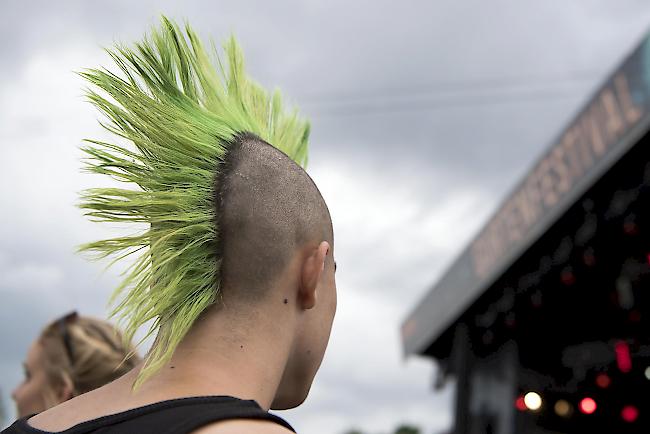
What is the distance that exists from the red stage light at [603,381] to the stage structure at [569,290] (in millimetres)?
21

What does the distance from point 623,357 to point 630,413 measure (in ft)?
1.77

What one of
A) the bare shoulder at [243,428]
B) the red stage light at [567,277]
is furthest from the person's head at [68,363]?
the red stage light at [567,277]

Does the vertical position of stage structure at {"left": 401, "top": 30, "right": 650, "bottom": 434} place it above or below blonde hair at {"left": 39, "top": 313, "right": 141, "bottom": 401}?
above

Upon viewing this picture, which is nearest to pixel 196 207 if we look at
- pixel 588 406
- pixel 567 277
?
pixel 567 277

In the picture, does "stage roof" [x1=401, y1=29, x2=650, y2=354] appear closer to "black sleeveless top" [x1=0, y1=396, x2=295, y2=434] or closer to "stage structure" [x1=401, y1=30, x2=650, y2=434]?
"stage structure" [x1=401, y1=30, x2=650, y2=434]

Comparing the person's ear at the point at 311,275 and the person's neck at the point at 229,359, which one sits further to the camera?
the person's ear at the point at 311,275

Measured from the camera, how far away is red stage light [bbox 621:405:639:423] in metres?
7.66

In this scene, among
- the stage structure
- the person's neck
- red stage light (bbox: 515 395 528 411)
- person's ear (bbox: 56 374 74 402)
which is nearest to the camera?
the person's neck

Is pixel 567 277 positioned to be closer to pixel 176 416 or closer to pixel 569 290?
pixel 569 290

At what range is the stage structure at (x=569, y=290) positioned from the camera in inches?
232

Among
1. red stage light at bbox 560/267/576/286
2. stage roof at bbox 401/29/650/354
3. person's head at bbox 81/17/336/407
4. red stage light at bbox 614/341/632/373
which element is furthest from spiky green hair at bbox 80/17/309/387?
red stage light at bbox 614/341/632/373

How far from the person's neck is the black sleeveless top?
5 cm

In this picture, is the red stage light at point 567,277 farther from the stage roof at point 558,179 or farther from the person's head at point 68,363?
the person's head at point 68,363

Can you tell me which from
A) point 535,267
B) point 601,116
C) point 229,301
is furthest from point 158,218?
point 535,267
